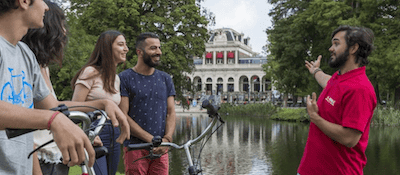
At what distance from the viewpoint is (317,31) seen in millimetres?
25781

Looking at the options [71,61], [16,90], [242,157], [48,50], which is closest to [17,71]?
[16,90]

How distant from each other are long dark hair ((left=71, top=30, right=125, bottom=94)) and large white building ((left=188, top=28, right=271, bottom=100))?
87390 millimetres

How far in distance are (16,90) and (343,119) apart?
1912 millimetres

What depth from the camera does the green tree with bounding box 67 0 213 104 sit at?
1878 cm

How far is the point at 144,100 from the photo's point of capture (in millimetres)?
3748

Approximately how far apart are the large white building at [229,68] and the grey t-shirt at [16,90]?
89.3m

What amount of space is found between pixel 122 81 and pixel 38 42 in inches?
56.1

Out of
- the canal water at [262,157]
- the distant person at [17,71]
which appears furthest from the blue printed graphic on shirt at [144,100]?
the canal water at [262,157]

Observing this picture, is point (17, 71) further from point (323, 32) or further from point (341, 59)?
point (323, 32)

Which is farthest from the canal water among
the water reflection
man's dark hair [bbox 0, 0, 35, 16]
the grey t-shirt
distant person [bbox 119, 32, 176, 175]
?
man's dark hair [bbox 0, 0, 35, 16]

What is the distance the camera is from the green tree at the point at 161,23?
61.6ft

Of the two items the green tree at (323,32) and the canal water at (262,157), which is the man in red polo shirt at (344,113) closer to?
the canal water at (262,157)

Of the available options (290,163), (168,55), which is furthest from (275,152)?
(168,55)

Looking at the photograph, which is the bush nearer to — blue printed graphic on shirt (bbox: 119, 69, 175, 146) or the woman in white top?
blue printed graphic on shirt (bbox: 119, 69, 175, 146)
